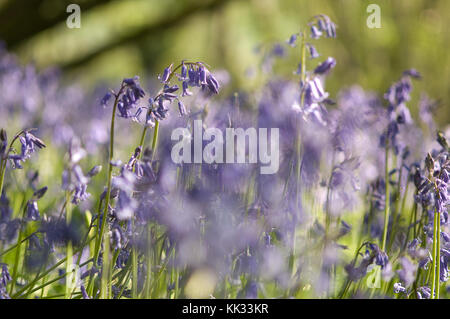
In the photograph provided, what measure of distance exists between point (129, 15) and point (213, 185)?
685cm

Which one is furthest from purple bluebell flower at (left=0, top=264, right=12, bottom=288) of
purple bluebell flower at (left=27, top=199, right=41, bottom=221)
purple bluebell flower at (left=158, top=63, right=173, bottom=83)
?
purple bluebell flower at (left=158, top=63, right=173, bottom=83)

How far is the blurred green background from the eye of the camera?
765 cm

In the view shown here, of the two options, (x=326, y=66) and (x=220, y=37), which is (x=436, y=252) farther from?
(x=220, y=37)

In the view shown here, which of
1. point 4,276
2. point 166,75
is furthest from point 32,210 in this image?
point 166,75

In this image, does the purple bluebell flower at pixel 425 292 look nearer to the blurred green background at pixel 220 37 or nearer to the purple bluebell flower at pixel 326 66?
the purple bluebell flower at pixel 326 66

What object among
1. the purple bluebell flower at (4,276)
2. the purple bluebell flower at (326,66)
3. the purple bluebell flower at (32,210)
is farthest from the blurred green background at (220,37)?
the purple bluebell flower at (4,276)

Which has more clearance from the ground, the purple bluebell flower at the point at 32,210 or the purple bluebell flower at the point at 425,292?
the purple bluebell flower at the point at 32,210

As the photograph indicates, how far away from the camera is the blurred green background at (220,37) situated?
7.65 metres

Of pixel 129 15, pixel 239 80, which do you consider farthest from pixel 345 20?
pixel 129 15

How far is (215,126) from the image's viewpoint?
7.00 feet

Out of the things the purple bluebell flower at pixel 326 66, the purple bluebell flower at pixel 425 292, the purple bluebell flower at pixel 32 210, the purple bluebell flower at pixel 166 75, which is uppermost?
the purple bluebell flower at pixel 326 66

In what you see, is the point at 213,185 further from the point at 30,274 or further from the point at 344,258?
the point at 344,258

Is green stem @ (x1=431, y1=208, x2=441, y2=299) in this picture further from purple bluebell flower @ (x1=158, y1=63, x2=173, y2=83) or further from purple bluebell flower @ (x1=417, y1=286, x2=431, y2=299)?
purple bluebell flower @ (x1=158, y1=63, x2=173, y2=83)

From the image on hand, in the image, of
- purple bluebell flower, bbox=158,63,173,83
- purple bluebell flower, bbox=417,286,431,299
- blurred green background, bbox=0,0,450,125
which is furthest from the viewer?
blurred green background, bbox=0,0,450,125
